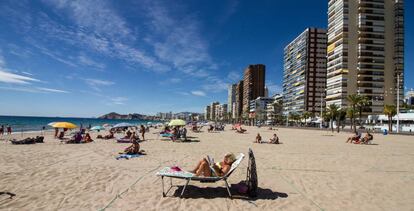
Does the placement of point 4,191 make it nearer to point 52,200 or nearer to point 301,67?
point 52,200

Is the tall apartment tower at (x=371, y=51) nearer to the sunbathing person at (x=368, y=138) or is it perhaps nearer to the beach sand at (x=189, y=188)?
the sunbathing person at (x=368, y=138)

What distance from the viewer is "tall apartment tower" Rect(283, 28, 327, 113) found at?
107312mm

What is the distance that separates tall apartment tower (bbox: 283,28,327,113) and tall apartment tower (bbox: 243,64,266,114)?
5814 centimetres

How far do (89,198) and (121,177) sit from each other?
2085 mm

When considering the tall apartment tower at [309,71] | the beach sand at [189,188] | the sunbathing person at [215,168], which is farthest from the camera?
the tall apartment tower at [309,71]

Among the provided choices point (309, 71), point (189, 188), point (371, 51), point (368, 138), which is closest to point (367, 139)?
point (368, 138)

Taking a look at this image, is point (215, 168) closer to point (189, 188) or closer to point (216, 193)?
point (216, 193)

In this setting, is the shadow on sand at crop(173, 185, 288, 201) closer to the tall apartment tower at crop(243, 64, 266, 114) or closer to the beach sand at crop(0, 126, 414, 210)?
the beach sand at crop(0, 126, 414, 210)

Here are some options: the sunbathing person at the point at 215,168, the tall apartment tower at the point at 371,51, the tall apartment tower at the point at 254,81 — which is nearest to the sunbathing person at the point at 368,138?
the sunbathing person at the point at 215,168

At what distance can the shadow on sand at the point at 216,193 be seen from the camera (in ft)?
20.7

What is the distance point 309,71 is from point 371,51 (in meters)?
29.8

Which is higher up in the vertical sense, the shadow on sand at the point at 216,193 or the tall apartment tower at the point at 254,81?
the tall apartment tower at the point at 254,81

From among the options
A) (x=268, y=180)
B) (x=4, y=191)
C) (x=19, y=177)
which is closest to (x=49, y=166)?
(x=19, y=177)

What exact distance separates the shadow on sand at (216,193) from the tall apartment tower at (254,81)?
172773 millimetres
